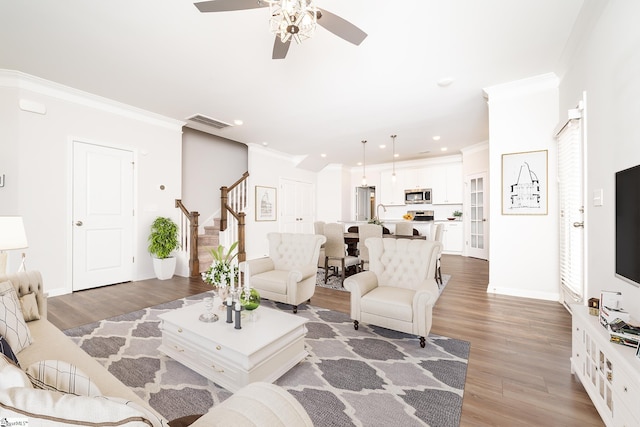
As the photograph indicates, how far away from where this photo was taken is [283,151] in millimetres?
7520

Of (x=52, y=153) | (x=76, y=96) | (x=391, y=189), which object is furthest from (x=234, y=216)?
(x=391, y=189)

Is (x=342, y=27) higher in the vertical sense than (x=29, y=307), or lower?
higher

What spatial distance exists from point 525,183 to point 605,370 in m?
2.90

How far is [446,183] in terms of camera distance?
8.10 metres

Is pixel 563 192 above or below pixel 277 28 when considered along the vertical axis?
below

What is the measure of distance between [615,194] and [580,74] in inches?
63.4

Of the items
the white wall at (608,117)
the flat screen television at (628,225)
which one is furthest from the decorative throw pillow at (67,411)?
the white wall at (608,117)

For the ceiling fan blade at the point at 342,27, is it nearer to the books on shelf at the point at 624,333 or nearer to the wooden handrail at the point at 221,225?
the books on shelf at the point at 624,333

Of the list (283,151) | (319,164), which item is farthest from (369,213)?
(283,151)

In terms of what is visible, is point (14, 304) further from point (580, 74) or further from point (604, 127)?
point (580, 74)

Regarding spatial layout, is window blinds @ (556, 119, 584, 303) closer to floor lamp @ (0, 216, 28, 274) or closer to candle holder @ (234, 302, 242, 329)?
candle holder @ (234, 302, 242, 329)

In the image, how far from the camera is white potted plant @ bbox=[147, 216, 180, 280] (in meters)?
4.64

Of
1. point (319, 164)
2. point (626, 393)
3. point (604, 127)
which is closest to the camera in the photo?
point (626, 393)

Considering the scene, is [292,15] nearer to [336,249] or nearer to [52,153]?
[336,249]
